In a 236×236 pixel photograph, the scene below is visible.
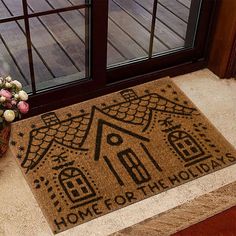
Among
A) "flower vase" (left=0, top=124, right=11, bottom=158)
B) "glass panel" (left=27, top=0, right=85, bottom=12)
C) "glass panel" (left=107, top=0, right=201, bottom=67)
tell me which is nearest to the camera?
"flower vase" (left=0, top=124, right=11, bottom=158)

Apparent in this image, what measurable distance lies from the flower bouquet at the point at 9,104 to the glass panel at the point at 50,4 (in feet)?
1.12

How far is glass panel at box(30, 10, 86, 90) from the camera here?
2.11 m

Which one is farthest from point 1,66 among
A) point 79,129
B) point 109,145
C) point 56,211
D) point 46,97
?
point 56,211

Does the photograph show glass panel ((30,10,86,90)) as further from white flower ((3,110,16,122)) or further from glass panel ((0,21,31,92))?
white flower ((3,110,16,122))

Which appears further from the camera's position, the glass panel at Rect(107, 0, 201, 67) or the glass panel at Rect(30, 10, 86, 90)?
the glass panel at Rect(107, 0, 201, 67)

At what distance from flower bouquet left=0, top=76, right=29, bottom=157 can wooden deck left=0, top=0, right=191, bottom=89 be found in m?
0.32

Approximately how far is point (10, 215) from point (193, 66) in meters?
1.24

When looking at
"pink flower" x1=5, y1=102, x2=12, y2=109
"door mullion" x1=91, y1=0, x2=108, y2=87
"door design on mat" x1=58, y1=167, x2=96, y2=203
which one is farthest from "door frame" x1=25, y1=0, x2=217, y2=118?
"door design on mat" x1=58, y1=167, x2=96, y2=203

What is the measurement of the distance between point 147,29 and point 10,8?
0.75 m

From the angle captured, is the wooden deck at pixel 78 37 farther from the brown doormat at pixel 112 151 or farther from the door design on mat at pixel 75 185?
the door design on mat at pixel 75 185

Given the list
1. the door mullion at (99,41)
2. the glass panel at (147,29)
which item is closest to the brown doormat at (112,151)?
the door mullion at (99,41)

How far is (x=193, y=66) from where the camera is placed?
7.68 ft

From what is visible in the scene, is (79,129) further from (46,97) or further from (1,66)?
(1,66)

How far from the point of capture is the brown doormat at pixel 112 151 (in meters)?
1.71
